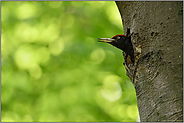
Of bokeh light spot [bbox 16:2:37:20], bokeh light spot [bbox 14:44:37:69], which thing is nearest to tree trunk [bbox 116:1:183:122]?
bokeh light spot [bbox 14:44:37:69]

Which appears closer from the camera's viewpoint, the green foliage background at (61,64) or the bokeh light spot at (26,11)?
the green foliage background at (61,64)

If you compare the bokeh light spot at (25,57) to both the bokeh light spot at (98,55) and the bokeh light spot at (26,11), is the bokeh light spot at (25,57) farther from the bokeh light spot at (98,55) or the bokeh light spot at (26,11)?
the bokeh light spot at (98,55)

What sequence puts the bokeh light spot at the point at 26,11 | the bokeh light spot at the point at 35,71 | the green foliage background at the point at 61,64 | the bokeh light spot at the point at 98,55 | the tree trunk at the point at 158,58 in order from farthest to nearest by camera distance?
1. the bokeh light spot at the point at 26,11
2. the bokeh light spot at the point at 35,71
3. the bokeh light spot at the point at 98,55
4. the green foliage background at the point at 61,64
5. the tree trunk at the point at 158,58

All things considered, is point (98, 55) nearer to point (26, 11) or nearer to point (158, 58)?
point (26, 11)

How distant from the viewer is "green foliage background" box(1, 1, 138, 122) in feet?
13.5

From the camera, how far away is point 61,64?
14.4ft

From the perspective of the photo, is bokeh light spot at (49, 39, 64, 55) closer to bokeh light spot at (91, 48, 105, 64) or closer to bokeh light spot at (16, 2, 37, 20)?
bokeh light spot at (91, 48, 105, 64)

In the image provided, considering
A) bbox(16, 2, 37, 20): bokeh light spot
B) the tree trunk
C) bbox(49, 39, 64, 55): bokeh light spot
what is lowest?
the tree trunk

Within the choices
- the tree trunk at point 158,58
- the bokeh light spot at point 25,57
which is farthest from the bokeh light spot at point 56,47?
the tree trunk at point 158,58

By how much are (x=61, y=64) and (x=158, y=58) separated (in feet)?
11.1

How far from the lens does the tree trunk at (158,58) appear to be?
3.60 feet

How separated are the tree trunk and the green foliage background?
2.78 meters

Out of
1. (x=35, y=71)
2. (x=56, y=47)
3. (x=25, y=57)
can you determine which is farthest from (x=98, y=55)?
(x=25, y=57)

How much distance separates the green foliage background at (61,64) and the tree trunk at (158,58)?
278 centimetres
